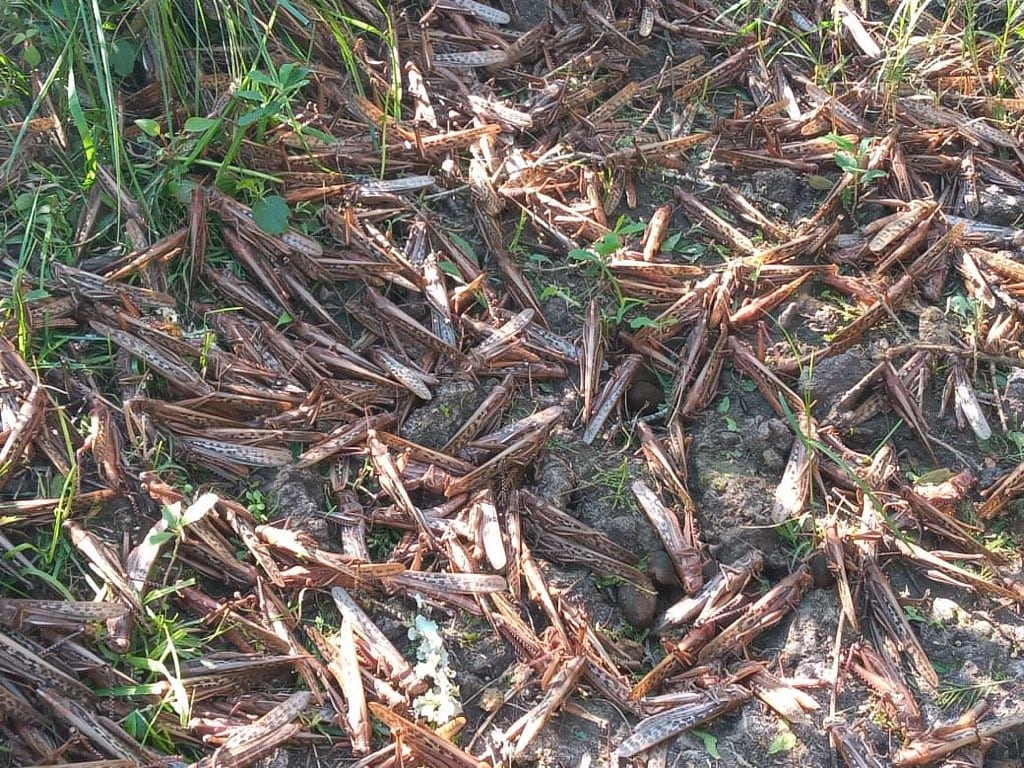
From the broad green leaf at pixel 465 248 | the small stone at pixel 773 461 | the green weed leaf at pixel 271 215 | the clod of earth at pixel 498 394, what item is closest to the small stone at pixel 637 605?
the clod of earth at pixel 498 394

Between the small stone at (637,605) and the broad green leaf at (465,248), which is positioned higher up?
the broad green leaf at (465,248)

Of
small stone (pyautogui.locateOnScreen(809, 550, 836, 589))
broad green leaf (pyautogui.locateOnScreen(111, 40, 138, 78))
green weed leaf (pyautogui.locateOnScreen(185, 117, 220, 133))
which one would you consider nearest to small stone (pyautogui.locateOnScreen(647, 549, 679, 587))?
small stone (pyautogui.locateOnScreen(809, 550, 836, 589))

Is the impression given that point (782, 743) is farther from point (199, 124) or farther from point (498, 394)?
point (199, 124)

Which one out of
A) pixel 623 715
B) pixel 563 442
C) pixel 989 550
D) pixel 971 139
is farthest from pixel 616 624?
pixel 971 139

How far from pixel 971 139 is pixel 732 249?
0.73 m

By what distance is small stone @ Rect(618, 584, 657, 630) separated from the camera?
186cm

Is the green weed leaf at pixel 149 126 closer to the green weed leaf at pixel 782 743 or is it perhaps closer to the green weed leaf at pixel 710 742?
the green weed leaf at pixel 710 742

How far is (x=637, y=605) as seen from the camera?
1857mm

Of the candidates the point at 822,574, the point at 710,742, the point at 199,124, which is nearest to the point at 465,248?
the point at 199,124

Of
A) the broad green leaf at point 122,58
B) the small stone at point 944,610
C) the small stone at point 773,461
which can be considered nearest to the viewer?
the small stone at point 944,610

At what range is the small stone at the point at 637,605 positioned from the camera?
6.10 feet

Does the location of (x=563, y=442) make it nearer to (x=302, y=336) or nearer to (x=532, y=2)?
(x=302, y=336)

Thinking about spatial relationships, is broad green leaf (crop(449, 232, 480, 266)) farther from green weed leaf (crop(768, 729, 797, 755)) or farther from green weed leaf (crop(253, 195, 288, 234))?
green weed leaf (crop(768, 729, 797, 755))

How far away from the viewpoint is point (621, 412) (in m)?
2.08
